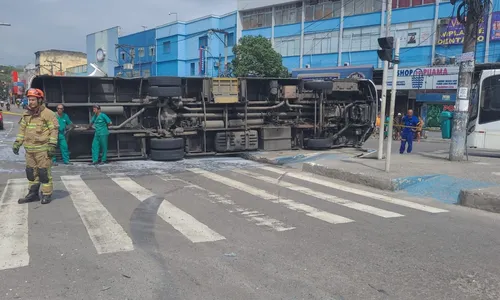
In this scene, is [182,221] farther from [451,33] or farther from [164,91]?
[451,33]

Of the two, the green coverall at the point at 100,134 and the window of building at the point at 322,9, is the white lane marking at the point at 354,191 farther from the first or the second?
the window of building at the point at 322,9

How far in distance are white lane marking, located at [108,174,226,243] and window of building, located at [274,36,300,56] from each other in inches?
1388

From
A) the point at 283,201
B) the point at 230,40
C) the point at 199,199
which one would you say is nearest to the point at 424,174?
the point at 283,201

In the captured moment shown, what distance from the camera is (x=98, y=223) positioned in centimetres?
630

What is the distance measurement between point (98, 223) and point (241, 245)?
2.30 metres

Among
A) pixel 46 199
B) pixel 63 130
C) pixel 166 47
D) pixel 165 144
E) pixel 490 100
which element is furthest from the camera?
pixel 166 47

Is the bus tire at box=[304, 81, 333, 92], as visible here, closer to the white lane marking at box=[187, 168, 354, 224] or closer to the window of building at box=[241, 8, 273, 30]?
the white lane marking at box=[187, 168, 354, 224]

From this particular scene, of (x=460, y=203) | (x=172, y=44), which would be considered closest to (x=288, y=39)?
(x=172, y=44)

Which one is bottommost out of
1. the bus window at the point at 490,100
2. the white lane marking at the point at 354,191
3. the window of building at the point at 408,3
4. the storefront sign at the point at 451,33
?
the white lane marking at the point at 354,191

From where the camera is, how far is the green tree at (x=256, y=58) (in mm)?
37406

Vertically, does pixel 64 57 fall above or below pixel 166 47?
A: above

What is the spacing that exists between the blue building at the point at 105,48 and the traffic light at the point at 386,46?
62.5 m

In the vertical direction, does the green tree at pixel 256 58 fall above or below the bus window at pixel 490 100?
above

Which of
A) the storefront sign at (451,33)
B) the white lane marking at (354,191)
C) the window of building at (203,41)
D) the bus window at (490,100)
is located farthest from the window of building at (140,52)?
the bus window at (490,100)
